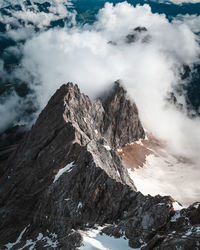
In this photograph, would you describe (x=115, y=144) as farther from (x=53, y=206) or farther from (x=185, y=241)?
(x=185, y=241)

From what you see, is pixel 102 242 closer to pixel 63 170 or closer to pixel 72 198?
pixel 72 198

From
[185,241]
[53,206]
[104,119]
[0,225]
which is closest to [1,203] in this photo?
[0,225]

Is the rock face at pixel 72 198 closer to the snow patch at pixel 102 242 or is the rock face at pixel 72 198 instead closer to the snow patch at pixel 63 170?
the snow patch at pixel 63 170

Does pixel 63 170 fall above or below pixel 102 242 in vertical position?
above

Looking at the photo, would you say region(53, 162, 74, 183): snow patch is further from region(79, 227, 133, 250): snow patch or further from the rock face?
region(79, 227, 133, 250): snow patch

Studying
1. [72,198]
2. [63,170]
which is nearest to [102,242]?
[72,198]

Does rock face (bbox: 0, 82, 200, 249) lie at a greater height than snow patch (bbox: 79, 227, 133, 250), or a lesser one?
greater

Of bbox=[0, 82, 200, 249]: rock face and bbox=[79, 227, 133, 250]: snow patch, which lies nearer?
bbox=[79, 227, 133, 250]: snow patch

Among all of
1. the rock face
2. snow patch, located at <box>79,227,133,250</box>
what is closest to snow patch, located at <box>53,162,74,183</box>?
the rock face

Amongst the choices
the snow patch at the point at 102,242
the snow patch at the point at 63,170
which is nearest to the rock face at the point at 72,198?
the snow patch at the point at 63,170
